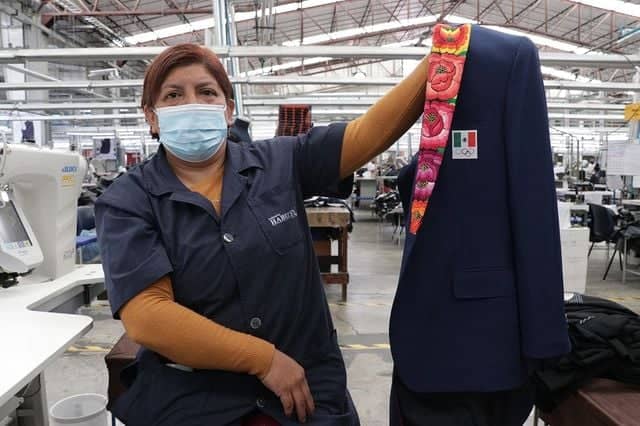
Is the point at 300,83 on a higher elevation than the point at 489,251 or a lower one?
higher

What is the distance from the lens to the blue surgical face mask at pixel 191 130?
1.18 metres

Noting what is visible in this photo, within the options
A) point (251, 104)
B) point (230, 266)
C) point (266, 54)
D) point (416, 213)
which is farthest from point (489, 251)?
point (251, 104)

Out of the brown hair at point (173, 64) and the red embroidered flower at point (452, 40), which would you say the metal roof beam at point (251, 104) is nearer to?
the brown hair at point (173, 64)

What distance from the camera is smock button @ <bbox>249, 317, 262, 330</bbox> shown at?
3.66 ft

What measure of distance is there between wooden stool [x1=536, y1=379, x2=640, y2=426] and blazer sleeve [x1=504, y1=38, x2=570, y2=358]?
1.30ft

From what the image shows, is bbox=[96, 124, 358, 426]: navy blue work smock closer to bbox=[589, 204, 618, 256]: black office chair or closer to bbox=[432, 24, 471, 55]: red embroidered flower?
bbox=[432, 24, 471, 55]: red embroidered flower

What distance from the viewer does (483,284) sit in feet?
3.62

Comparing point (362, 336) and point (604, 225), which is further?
point (604, 225)

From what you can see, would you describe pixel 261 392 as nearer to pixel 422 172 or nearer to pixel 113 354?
pixel 422 172

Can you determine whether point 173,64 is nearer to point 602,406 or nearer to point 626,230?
point 602,406

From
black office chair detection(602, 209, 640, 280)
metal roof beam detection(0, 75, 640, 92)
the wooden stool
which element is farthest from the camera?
metal roof beam detection(0, 75, 640, 92)

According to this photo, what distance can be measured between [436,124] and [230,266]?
52 centimetres

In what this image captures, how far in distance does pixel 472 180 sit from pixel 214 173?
0.59 m

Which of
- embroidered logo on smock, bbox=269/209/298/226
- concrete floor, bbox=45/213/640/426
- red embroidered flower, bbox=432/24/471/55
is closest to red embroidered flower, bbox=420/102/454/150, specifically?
red embroidered flower, bbox=432/24/471/55
